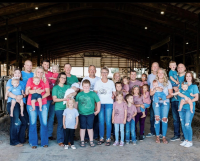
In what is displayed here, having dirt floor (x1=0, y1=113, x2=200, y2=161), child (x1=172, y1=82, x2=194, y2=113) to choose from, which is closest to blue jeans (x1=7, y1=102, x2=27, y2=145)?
dirt floor (x1=0, y1=113, x2=200, y2=161)

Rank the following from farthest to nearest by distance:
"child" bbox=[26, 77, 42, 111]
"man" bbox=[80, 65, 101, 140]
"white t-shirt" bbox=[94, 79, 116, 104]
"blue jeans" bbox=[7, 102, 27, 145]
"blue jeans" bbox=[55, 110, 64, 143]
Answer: "man" bbox=[80, 65, 101, 140]
"white t-shirt" bbox=[94, 79, 116, 104]
"blue jeans" bbox=[55, 110, 64, 143]
"blue jeans" bbox=[7, 102, 27, 145]
"child" bbox=[26, 77, 42, 111]

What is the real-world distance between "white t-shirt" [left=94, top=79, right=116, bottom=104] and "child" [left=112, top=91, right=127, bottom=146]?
144 mm

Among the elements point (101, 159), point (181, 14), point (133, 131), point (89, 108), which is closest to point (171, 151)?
point (133, 131)

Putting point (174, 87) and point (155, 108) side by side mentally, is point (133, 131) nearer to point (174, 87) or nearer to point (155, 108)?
point (155, 108)

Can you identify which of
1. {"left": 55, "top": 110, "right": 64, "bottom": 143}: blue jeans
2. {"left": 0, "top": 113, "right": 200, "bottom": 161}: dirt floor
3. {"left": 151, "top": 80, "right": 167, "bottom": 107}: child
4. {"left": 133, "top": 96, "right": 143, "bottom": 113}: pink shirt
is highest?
{"left": 151, "top": 80, "right": 167, "bottom": 107}: child

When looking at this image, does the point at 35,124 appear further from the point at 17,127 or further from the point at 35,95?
the point at 35,95

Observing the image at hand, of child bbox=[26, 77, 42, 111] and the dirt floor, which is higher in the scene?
child bbox=[26, 77, 42, 111]

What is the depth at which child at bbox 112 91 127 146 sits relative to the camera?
4332 millimetres

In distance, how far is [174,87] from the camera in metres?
4.69

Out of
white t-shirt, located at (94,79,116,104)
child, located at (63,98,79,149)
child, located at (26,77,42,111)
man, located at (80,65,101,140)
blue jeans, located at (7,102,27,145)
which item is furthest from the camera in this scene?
man, located at (80,65,101,140)

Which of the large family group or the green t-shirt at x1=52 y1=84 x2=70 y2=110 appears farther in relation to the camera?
the green t-shirt at x1=52 y1=84 x2=70 y2=110

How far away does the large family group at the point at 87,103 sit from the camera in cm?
412

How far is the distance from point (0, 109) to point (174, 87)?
223 inches

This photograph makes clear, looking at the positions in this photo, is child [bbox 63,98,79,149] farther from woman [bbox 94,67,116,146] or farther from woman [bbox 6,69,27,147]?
woman [bbox 6,69,27,147]
